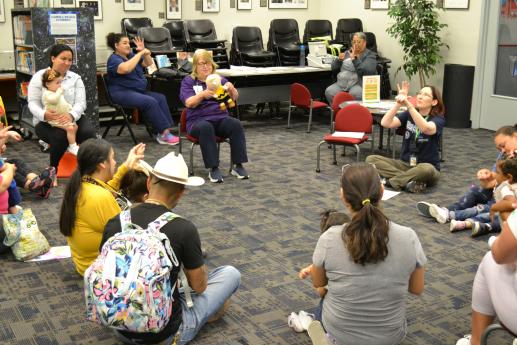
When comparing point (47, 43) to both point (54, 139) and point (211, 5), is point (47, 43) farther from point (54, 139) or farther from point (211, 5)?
point (211, 5)

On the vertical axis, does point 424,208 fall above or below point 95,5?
below

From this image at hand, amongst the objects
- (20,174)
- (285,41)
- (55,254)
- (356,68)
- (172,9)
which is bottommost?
(55,254)

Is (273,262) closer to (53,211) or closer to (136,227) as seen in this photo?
(136,227)

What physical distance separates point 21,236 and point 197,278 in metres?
1.75

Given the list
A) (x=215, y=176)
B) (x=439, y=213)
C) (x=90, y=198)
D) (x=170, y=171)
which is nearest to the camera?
(x=170, y=171)

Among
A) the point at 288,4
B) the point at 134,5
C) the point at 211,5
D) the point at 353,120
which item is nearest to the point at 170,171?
the point at 353,120

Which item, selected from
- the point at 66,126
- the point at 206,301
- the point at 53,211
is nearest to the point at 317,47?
the point at 66,126

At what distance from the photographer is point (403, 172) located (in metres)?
5.59

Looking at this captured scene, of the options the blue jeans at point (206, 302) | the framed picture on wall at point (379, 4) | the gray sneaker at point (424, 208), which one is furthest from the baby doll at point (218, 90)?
the framed picture on wall at point (379, 4)

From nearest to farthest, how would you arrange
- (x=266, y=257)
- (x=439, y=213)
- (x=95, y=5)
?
(x=266, y=257) < (x=439, y=213) < (x=95, y=5)

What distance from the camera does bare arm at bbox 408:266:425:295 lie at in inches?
98.5

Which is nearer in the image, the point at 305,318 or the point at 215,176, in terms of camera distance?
the point at 305,318

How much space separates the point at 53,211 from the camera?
16.5ft

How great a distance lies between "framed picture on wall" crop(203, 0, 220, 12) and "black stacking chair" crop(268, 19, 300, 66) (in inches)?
40.9
